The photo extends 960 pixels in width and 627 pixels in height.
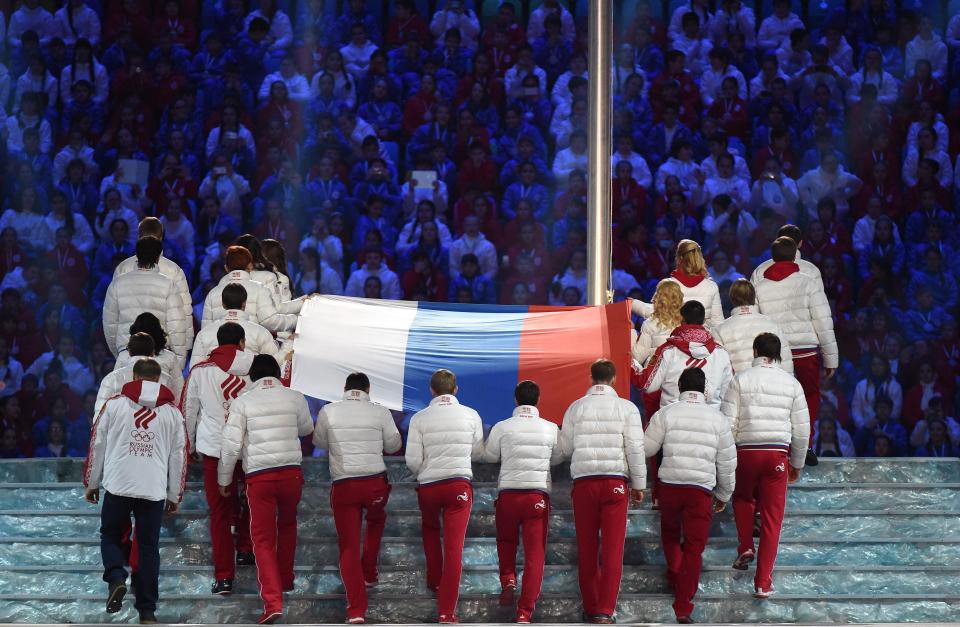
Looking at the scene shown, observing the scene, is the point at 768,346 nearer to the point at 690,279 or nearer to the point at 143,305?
the point at 690,279

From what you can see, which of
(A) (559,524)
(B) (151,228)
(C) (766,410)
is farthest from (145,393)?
(C) (766,410)

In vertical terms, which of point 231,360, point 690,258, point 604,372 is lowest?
point 604,372

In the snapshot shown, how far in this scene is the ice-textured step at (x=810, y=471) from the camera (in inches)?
448

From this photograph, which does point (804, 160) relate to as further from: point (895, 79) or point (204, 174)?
point (204, 174)

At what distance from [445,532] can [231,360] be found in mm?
1853

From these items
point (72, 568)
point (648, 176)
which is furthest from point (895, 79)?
point (72, 568)

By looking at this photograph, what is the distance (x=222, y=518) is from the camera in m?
9.97

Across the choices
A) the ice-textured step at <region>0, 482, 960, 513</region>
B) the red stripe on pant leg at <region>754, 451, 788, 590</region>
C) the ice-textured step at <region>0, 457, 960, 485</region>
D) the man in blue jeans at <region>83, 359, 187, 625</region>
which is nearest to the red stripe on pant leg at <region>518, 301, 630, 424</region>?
the ice-textured step at <region>0, 457, 960, 485</region>

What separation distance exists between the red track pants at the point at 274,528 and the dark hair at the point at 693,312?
2.76m

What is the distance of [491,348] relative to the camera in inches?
454

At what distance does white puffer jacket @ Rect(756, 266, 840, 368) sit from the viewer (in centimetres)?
1126

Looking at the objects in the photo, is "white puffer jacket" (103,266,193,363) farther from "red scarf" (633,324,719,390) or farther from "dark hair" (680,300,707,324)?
"dark hair" (680,300,707,324)

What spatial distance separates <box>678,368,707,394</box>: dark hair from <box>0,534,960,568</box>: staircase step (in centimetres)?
112

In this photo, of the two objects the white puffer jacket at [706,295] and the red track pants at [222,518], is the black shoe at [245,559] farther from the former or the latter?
the white puffer jacket at [706,295]
